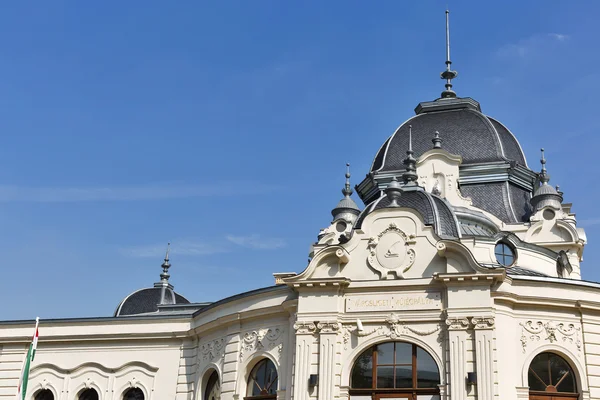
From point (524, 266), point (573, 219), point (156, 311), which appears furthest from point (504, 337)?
point (156, 311)

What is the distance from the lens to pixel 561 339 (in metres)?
26.5

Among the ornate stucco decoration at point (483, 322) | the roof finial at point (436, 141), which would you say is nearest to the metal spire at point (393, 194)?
the ornate stucco decoration at point (483, 322)

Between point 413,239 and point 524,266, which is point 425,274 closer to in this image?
point 413,239

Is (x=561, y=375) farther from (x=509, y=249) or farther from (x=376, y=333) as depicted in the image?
(x=509, y=249)

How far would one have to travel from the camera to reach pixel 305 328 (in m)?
27.1

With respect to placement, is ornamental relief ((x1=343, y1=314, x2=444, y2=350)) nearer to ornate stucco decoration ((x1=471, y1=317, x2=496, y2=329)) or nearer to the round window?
ornate stucco decoration ((x1=471, y1=317, x2=496, y2=329))

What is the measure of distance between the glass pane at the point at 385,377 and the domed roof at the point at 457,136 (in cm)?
1691

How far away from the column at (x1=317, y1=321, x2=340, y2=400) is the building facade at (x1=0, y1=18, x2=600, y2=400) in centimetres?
3

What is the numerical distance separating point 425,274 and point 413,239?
126 centimetres

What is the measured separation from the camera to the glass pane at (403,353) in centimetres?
2630

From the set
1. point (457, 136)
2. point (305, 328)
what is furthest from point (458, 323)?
point (457, 136)

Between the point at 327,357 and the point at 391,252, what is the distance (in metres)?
4.08

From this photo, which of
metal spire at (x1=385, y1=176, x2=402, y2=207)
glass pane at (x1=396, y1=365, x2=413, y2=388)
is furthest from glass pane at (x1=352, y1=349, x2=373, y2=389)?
metal spire at (x1=385, y1=176, x2=402, y2=207)

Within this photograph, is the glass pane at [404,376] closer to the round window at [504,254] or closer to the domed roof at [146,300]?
the round window at [504,254]
